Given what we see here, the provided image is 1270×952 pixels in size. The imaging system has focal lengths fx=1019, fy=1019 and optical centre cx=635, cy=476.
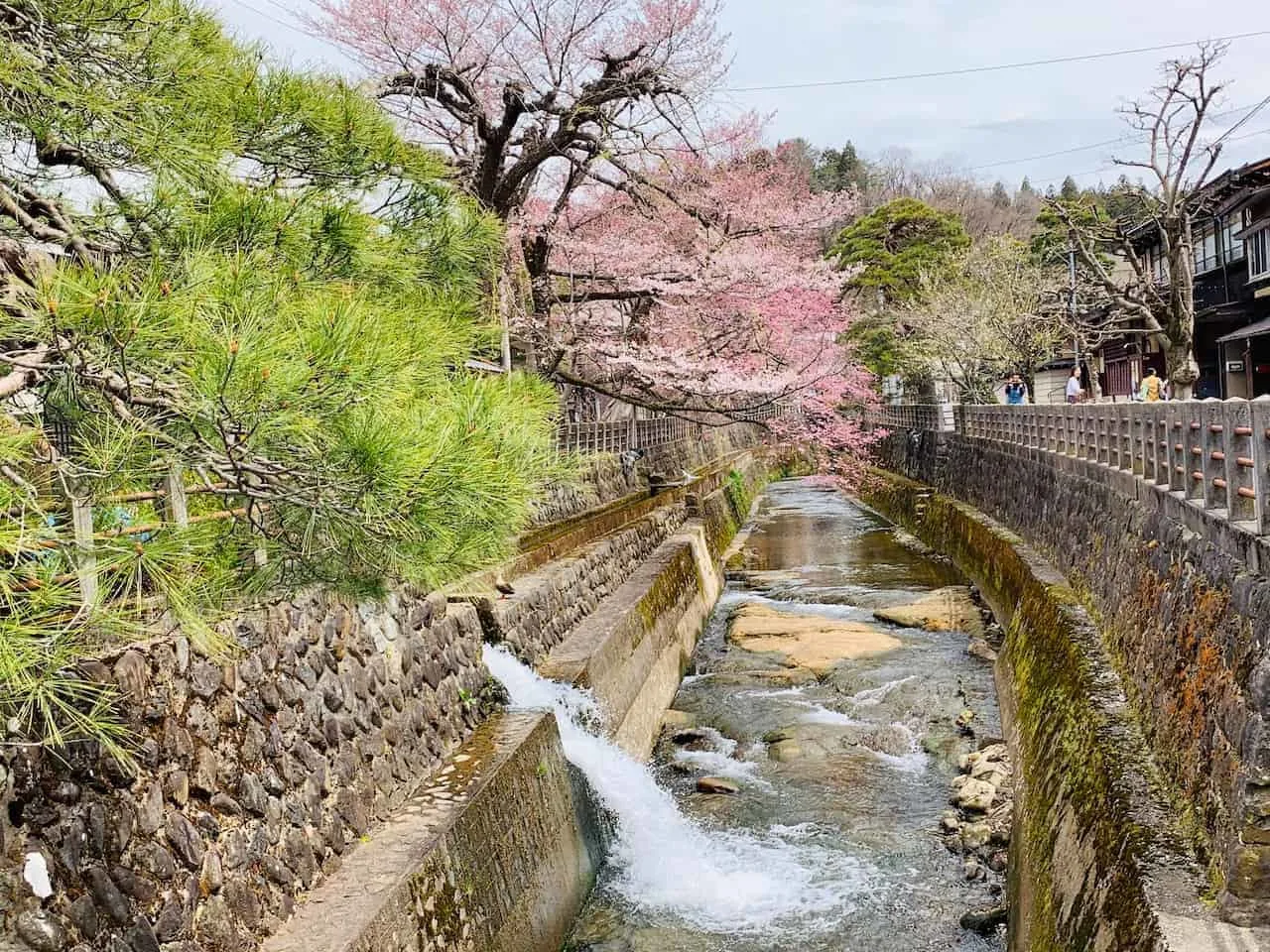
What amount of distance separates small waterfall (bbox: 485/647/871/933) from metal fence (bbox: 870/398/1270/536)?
436 cm

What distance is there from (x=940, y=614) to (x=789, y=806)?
8.62m

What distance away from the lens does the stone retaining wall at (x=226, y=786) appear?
386 cm

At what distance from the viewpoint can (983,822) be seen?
9711 millimetres

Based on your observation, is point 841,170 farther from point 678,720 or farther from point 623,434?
point 678,720

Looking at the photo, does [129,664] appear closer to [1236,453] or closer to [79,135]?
[79,135]

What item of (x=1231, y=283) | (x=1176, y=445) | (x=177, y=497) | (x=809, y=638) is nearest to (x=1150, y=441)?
(x=1176, y=445)

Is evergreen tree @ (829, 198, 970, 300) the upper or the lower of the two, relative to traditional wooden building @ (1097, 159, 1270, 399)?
upper

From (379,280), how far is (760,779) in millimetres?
7508

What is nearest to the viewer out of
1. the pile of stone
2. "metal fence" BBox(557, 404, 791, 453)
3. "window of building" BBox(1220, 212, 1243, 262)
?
the pile of stone

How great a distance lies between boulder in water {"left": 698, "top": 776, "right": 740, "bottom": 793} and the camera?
11.0 m

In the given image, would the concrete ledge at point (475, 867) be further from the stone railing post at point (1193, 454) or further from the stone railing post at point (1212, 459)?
the stone railing post at point (1193, 454)

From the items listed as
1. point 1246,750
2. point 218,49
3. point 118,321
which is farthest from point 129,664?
point 1246,750

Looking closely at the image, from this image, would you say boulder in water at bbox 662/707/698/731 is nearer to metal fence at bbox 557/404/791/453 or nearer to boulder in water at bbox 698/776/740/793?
boulder in water at bbox 698/776/740/793

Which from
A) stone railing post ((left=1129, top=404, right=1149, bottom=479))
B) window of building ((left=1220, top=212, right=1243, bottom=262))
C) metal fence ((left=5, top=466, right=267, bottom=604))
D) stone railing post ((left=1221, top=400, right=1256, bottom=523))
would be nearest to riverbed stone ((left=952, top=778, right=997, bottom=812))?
stone railing post ((left=1129, top=404, right=1149, bottom=479))
